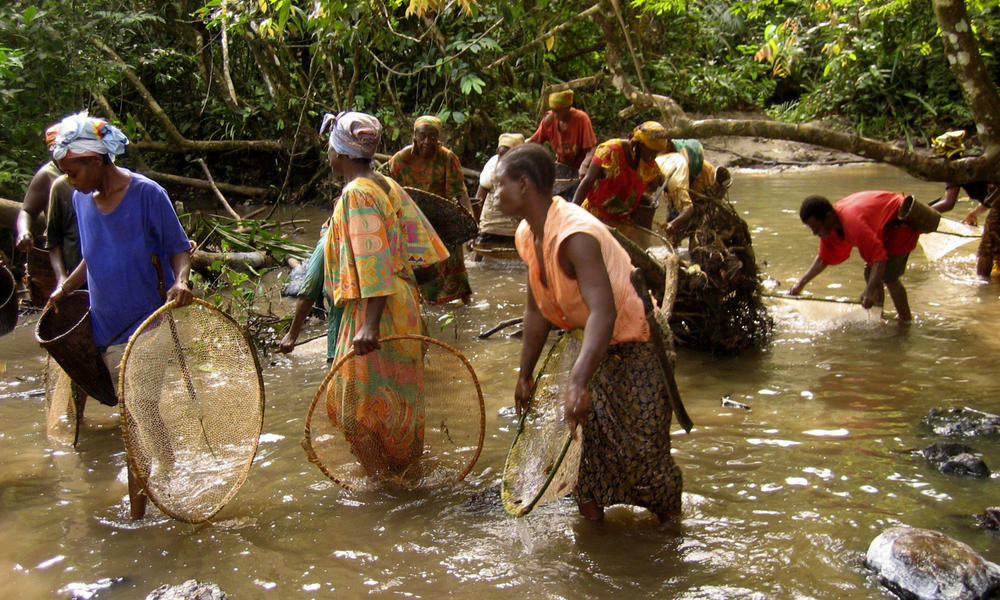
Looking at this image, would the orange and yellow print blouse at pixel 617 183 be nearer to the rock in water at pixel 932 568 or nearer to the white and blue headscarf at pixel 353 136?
the white and blue headscarf at pixel 353 136

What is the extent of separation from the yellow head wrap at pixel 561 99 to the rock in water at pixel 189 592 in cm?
528

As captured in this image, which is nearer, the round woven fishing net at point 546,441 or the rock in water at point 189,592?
the rock in water at point 189,592

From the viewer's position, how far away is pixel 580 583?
3.11m

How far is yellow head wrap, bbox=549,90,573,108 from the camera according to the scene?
7.41 metres

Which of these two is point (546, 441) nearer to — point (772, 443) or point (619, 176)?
point (772, 443)

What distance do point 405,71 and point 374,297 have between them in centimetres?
925

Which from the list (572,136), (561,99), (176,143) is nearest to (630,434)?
(561,99)

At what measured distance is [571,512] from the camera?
3645mm

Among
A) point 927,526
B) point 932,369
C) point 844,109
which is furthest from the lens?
point 844,109

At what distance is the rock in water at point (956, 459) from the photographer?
3.77 metres

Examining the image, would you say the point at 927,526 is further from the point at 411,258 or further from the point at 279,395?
the point at 279,395

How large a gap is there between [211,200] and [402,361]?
11.3 meters

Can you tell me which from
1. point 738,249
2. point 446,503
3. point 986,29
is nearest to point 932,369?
point 738,249

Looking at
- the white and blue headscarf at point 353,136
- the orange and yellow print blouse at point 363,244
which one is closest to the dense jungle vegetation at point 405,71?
the white and blue headscarf at point 353,136
